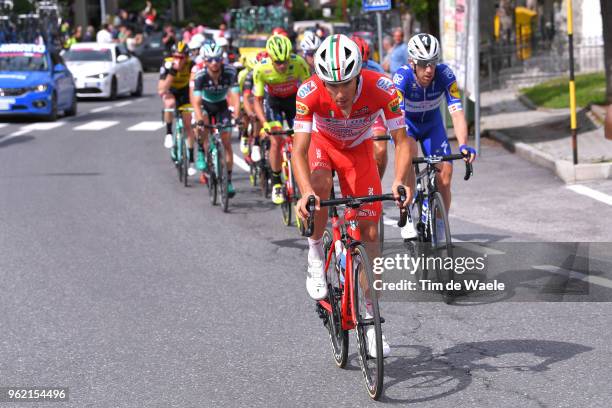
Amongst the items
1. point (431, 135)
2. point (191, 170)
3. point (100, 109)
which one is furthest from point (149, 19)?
point (431, 135)

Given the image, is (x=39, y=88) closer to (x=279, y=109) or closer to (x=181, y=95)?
(x=181, y=95)

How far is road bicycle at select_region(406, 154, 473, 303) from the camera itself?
893 cm

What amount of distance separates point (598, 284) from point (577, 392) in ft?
9.35

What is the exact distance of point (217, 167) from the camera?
551 inches

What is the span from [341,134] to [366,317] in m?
1.25

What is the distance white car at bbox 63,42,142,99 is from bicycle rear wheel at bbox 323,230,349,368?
27.7 meters

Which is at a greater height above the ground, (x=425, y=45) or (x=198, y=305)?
(x=425, y=45)

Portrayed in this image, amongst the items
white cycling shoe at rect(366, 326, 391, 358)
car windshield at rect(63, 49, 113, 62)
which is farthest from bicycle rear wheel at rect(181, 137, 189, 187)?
car windshield at rect(63, 49, 113, 62)

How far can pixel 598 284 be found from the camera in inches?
358

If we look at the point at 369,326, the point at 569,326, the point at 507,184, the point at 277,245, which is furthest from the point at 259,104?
the point at 369,326

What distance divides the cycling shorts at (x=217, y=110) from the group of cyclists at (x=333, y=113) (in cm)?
1

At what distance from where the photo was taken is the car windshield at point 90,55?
3522 centimetres

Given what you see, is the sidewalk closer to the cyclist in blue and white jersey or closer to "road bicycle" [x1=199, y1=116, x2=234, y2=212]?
"road bicycle" [x1=199, y1=116, x2=234, y2=212]

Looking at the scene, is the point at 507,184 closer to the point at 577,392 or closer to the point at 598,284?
the point at 598,284
